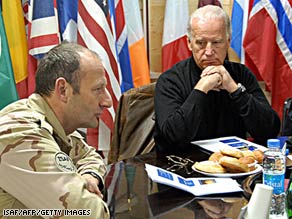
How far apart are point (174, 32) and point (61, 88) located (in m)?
1.86

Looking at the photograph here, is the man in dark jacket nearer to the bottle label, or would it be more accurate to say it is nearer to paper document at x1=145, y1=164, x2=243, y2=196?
paper document at x1=145, y1=164, x2=243, y2=196

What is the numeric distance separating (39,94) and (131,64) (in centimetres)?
168

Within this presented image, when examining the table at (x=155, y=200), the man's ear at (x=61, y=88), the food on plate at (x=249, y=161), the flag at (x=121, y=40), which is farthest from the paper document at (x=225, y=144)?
the flag at (x=121, y=40)

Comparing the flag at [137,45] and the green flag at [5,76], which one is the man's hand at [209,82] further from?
the green flag at [5,76]

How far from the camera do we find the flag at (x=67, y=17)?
284 cm

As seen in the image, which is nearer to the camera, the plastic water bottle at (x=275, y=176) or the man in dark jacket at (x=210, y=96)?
the plastic water bottle at (x=275, y=176)

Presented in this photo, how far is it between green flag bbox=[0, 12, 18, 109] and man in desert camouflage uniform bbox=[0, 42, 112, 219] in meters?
1.16

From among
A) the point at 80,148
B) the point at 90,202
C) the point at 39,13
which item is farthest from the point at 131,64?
the point at 90,202

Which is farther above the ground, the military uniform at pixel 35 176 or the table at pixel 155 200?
the military uniform at pixel 35 176

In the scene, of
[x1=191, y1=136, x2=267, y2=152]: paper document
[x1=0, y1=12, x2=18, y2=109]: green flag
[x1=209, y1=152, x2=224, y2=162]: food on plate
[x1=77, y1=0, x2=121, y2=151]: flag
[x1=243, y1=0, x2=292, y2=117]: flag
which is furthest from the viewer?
[x1=243, y1=0, x2=292, y2=117]: flag

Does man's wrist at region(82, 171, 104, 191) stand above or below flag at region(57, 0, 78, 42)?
below

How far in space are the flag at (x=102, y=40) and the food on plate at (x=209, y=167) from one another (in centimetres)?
136

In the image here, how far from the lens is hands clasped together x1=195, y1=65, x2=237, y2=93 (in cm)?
208

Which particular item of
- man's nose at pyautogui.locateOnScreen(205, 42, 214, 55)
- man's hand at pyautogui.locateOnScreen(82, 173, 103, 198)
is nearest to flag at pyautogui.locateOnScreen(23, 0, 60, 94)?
man's nose at pyautogui.locateOnScreen(205, 42, 214, 55)
